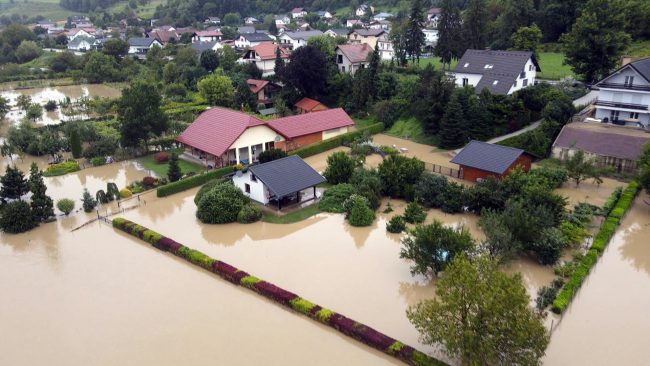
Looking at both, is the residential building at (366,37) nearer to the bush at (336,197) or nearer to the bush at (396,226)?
the bush at (336,197)

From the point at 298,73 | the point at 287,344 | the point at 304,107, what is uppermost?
the point at 298,73

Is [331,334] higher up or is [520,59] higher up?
[520,59]

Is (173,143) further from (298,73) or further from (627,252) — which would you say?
(627,252)

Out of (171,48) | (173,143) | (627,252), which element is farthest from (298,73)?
(171,48)

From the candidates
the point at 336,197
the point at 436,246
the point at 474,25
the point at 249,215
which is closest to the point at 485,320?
the point at 436,246

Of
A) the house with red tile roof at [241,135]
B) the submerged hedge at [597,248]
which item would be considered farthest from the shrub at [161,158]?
the submerged hedge at [597,248]

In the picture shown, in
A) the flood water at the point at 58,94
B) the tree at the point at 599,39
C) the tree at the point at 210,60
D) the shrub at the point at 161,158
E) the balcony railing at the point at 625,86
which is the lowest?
the shrub at the point at 161,158

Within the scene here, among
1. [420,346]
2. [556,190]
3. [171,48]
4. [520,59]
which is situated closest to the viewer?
[420,346]
